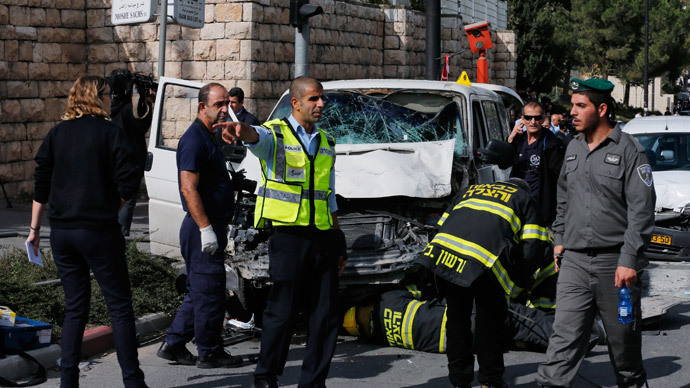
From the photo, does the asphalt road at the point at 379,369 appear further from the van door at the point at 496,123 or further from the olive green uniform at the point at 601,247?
the van door at the point at 496,123

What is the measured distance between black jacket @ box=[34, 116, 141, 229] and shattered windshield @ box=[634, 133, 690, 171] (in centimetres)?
858

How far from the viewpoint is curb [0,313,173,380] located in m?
5.78

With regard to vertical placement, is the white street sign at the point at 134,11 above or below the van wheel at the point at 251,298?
above

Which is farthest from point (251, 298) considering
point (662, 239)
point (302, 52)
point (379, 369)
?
point (662, 239)

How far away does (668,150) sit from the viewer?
12.4 m

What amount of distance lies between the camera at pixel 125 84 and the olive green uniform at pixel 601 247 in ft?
17.7

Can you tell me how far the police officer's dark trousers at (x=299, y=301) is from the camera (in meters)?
5.20

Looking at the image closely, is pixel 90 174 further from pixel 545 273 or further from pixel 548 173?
pixel 548 173

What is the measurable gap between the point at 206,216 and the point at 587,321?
7.62 feet

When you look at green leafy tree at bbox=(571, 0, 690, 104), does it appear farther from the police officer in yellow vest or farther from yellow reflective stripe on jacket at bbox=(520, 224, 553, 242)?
the police officer in yellow vest

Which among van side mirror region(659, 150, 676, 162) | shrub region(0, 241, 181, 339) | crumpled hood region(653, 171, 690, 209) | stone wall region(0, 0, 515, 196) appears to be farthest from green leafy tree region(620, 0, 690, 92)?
shrub region(0, 241, 181, 339)

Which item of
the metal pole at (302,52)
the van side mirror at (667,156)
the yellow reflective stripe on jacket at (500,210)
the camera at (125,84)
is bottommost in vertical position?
the yellow reflective stripe on jacket at (500,210)

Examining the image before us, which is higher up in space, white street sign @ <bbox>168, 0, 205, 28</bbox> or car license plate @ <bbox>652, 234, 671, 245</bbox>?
white street sign @ <bbox>168, 0, 205, 28</bbox>

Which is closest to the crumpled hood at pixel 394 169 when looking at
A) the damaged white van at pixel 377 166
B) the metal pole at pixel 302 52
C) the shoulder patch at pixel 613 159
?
the damaged white van at pixel 377 166
